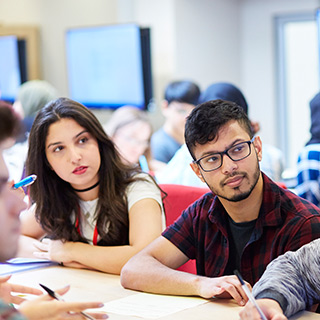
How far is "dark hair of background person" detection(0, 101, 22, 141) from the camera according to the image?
1127mm

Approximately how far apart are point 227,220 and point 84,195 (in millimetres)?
736

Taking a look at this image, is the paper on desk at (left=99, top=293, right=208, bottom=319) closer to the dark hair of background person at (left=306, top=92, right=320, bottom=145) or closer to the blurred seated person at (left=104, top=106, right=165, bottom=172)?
the dark hair of background person at (left=306, top=92, right=320, bottom=145)

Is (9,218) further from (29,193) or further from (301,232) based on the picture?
(29,193)

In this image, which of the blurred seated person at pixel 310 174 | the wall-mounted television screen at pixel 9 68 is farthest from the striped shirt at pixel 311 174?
the wall-mounted television screen at pixel 9 68

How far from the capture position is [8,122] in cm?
113

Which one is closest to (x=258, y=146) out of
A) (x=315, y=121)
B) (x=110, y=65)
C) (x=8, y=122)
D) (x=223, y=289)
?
(x=223, y=289)

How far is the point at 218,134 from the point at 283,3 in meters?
5.19

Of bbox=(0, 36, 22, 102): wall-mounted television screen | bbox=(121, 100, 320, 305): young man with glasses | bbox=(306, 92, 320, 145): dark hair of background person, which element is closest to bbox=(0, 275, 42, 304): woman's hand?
bbox=(121, 100, 320, 305): young man with glasses

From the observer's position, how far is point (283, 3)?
269 inches

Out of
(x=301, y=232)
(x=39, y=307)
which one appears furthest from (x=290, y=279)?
(x=39, y=307)

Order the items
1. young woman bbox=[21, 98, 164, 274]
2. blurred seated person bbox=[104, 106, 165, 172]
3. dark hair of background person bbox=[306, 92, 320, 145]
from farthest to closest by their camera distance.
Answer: blurred seated person bbox=[104, 106, 165, 172], dark hair of background person bbox=[306, 92, 320, 145], young woman bbox=[21, 98, 164, 274]

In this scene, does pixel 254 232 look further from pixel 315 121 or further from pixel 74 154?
pixel 315 121

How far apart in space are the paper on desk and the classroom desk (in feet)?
0.11

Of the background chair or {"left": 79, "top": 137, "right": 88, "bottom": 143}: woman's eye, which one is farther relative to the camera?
the background chair
